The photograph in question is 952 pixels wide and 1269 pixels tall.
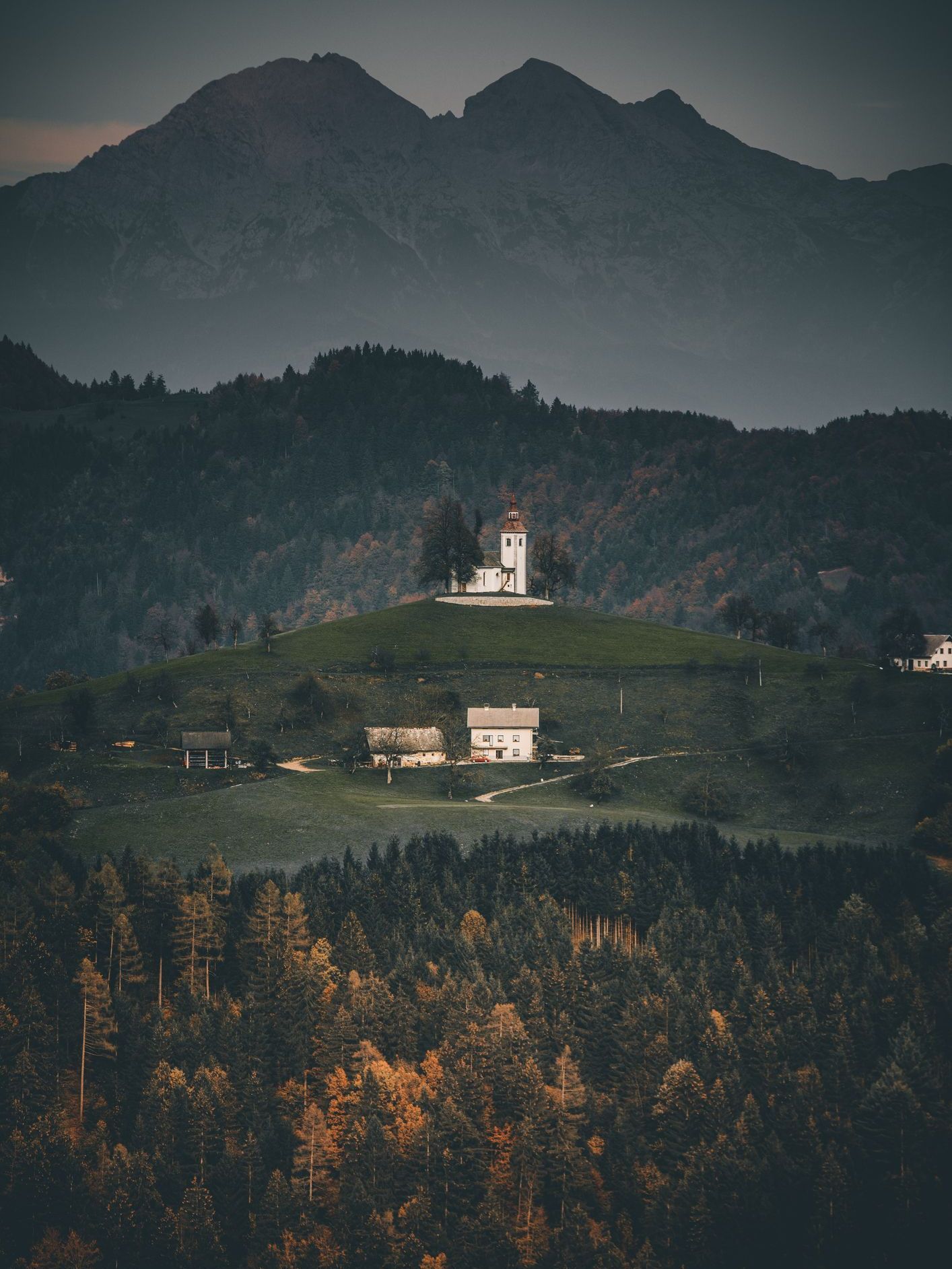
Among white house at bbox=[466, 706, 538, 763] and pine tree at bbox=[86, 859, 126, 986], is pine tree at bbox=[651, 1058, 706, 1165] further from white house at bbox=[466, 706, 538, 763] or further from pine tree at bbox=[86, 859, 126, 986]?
white house at bbox=[466, 706, 538, 763]

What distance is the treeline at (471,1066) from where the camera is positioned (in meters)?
92.6

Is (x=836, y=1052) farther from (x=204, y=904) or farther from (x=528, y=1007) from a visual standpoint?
(x=204, y=904)

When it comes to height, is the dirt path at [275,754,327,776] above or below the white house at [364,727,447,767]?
below

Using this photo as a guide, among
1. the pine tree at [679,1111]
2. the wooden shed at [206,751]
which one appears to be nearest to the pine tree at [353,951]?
the pine tree at [679,1111]

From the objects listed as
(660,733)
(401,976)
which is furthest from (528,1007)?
(660,733)

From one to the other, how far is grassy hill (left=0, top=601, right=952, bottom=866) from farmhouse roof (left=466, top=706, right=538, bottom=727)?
3.65 m

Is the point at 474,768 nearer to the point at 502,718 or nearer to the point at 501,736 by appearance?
the point at 501,736

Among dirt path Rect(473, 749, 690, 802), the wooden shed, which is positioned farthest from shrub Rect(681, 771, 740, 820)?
the wooden shed

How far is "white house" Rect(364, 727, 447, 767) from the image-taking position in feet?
546

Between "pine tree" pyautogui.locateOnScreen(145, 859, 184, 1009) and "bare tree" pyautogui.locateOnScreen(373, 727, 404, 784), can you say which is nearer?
"pine tree" pyautogui.locateOnScreen(145, 859, 184, 1009)

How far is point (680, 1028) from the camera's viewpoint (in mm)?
104875

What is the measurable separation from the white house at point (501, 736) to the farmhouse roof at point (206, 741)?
978 inches

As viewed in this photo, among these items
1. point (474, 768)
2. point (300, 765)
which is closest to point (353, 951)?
point (300, 765)

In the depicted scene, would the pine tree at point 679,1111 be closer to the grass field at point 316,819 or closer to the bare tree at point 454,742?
the grass field at point 316,819
